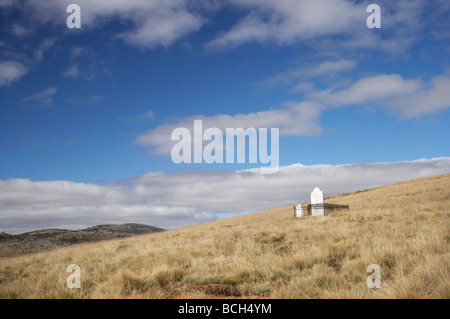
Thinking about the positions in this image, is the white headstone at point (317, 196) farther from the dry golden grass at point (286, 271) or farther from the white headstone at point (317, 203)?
the dry golden grass at point (286, 271)

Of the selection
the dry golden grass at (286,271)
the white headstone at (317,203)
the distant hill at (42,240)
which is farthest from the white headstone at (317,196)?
the distant hill at (42,240)

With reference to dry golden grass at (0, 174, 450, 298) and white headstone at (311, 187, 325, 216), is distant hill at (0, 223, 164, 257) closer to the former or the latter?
dry golden grass at (0, 174, 450, 298)

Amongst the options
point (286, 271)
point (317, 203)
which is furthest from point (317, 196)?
point (286, 271)

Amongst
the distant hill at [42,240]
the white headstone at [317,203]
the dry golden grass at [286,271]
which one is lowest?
the distant hill at [42,240]

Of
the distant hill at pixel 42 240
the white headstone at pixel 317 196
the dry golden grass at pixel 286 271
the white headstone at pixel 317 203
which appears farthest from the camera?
the distant hill at pixel 42 240

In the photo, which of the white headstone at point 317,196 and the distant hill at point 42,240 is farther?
the distant hill at point 42,240

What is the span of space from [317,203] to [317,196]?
0.63m

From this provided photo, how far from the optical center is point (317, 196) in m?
26.0

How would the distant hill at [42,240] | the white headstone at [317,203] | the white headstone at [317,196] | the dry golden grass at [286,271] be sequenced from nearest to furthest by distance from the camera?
1. the dry golden grass at [286,271]
2. the white headstone at [317,203]
3. the white headstone at [317,196]
4. the distant hill at [42,240]

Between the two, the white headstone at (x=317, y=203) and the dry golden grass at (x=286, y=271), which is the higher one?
the white headstone at (x=317, y=203)

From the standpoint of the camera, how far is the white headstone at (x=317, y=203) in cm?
2509

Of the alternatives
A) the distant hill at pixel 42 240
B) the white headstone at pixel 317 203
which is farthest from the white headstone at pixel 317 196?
the distant hill at pixel 42 240
